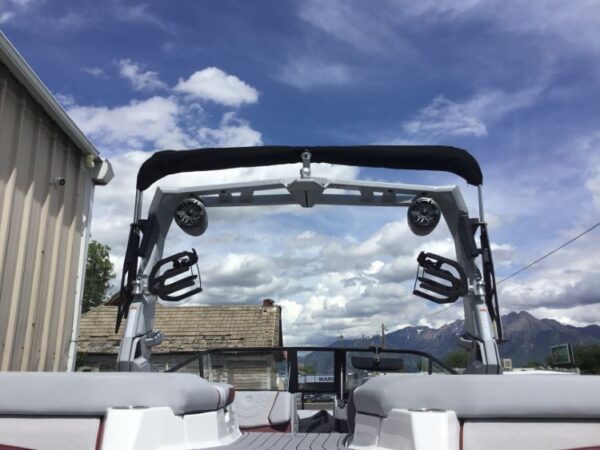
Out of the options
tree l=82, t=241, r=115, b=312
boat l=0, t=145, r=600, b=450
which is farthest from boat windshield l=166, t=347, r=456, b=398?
tree l=82, t=241, r=115, b=312

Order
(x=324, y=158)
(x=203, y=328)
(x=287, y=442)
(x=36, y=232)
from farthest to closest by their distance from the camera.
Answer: (x=203, y=328) → (x=36, y=232) → (x=324, y=158) → (x=287, y=442)

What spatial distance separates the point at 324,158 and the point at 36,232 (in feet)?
7.25

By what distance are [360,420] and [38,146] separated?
3.42m

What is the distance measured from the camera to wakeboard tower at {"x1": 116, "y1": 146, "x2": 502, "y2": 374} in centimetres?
367

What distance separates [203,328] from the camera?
20.3 metres

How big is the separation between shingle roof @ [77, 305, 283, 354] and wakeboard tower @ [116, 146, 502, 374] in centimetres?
1297

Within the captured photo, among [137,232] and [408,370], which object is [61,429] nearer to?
[137,232]

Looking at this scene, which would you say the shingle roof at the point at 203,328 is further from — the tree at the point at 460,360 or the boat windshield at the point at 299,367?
the boat windshield at the point at 299,367

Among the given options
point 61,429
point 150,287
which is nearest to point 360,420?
point 61,429

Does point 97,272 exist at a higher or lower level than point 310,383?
higher

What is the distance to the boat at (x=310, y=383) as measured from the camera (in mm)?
1682

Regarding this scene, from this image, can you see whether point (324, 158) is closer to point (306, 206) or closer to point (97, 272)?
point (306, 206)

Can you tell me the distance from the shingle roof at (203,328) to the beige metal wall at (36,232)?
38.7 feet

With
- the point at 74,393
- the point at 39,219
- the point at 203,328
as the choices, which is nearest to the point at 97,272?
the point at 203,328
